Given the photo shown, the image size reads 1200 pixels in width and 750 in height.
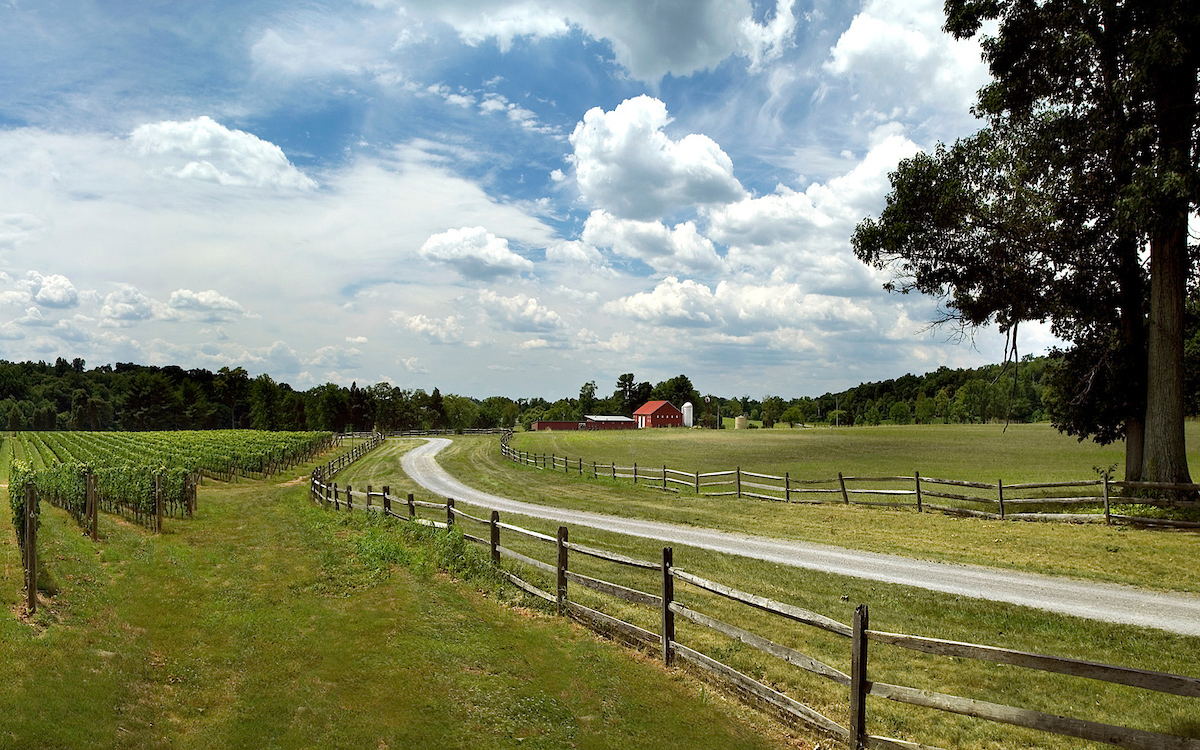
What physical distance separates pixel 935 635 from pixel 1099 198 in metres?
18.5

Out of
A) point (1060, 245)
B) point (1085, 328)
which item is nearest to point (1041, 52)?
point (1060, 245)

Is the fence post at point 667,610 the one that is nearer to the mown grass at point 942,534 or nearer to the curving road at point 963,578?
the curving road at point 963,578

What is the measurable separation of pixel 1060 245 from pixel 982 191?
3.07 m

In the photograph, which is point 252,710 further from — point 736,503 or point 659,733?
point 736,503

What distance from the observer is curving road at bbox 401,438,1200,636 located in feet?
36.4

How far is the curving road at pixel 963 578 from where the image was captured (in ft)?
36.4

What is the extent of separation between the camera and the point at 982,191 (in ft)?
75.6

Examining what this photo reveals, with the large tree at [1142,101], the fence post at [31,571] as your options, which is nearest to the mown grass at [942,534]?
the large tree at [1142,101]

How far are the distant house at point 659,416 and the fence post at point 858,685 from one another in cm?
13777

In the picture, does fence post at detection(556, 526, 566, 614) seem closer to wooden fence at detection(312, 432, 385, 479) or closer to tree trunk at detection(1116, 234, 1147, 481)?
tree trunk at detection(1116, 234, 1147, 481)

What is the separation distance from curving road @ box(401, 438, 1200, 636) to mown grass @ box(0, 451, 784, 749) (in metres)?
7.18

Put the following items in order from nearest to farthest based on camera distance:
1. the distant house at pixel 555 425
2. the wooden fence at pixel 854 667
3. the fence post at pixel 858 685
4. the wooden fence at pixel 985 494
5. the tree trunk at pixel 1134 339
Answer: the wooden fence at pixel 854 667 < the fence post at pixel 858 685 < the wooden fence at pixel 985 494 < the tree trunk at pixel 1134 339 < the distant house at pixel 555 425

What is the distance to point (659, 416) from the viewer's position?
144125 millimetres

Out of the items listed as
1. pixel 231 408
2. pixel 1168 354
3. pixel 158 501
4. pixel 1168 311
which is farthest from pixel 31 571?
pixel 231 408
